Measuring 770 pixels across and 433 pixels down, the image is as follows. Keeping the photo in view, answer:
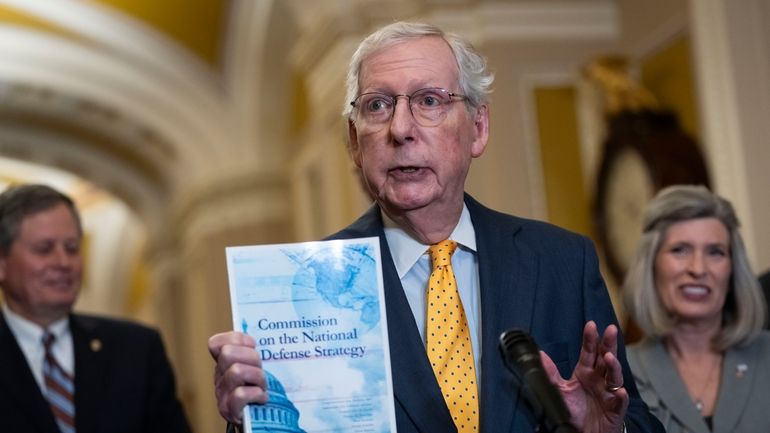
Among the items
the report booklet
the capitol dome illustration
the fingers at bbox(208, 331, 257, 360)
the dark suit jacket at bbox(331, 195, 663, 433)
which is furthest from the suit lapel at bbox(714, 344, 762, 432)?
the fingers at bbox(208, 331, 257, 360)

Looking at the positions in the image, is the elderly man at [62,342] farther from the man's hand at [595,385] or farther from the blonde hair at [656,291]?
the man's hand at [595,385]

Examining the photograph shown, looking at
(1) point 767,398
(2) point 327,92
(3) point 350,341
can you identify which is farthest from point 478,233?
(2) point 327,92

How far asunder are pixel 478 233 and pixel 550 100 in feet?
16.6

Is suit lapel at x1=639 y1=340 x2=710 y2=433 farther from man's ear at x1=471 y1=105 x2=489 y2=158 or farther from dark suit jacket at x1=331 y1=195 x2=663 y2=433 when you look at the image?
man's ear at x1=471 y1=105 x2=489 y2=158

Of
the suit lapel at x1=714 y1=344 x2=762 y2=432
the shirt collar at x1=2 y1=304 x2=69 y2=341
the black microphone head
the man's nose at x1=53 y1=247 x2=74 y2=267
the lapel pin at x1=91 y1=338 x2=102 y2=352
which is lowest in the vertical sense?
the suit lapel at x1=714 y1=344 x2=762 y2=432

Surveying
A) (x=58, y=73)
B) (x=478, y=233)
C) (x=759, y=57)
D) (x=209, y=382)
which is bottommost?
(x=209, y=382)

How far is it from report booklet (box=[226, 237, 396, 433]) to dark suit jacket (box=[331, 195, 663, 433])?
0.14 m

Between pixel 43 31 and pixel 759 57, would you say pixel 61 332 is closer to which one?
pixel 759 57

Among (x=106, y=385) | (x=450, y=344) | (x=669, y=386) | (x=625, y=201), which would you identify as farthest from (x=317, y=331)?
(x=625, y=201)

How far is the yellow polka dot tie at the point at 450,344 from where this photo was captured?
98.4 inches

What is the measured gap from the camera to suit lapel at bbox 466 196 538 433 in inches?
96.3

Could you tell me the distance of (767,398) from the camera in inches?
144

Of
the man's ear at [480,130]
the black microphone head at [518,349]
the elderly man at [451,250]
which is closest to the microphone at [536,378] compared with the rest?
the black microphone head at [518,349]

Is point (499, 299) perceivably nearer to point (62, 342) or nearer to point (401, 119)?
point (401, 119)
